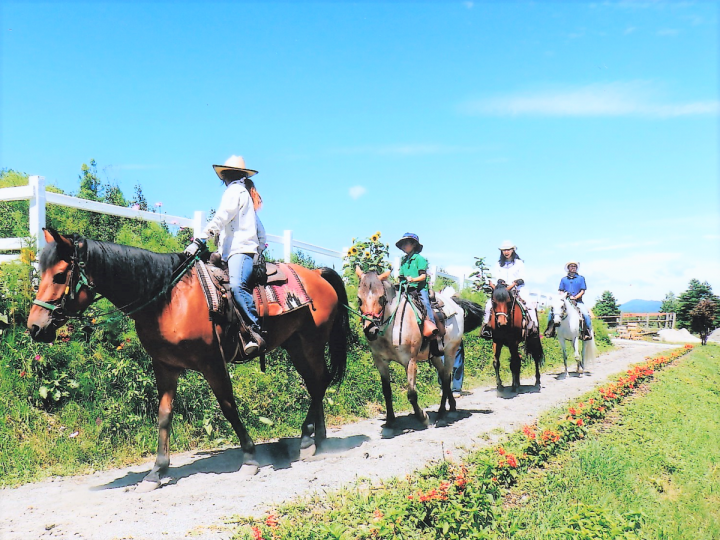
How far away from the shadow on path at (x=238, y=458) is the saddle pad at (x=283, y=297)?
5.33 ft

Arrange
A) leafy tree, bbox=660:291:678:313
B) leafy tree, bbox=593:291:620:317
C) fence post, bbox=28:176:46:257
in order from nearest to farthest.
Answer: fence post, bbox=28:176:46:257, leafy tree, bbox=593:291:620:317, leafy tree, bbox=660:291:678:313

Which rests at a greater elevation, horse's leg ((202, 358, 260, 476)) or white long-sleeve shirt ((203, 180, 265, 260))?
white long-sleeve shirt ((203, 180, 265, 260))

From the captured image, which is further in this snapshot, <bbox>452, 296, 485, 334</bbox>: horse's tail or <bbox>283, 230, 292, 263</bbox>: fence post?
<bbox>283, 230, 292, 263</bbox>: fence post

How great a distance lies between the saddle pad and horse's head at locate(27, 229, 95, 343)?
1824mm

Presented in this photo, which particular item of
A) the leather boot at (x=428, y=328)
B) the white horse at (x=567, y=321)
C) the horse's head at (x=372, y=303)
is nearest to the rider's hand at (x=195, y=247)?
the horse's head at (x=372, y=303)

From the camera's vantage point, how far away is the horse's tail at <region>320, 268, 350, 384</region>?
754 centimetres

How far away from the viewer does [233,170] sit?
613 centimetres

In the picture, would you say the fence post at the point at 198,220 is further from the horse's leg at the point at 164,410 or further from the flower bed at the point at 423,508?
the flower bed at the point at 423,508

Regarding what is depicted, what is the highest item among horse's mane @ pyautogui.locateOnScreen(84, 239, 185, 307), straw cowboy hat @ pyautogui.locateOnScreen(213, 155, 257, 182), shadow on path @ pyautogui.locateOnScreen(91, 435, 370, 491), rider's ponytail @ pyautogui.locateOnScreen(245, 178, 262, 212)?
straw cowboy hat @ pyautogui.locateOnScreen(213, 155, 257, 182)

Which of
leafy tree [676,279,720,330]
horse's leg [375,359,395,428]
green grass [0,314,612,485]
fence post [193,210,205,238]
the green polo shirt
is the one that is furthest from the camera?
leafy tree [676,279,720,330]

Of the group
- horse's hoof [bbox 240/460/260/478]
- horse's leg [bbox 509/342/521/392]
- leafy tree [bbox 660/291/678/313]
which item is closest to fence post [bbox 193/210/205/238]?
horse's hoof [bbox 240/460/260/478]

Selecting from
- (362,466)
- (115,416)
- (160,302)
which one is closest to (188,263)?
(160,302)

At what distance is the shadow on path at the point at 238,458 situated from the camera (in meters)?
5.68

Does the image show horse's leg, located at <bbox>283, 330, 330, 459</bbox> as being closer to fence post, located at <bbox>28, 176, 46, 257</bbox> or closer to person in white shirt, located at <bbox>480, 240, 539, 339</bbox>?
fence post, located at <bbox>28, 176, 46, 257</bbox>
